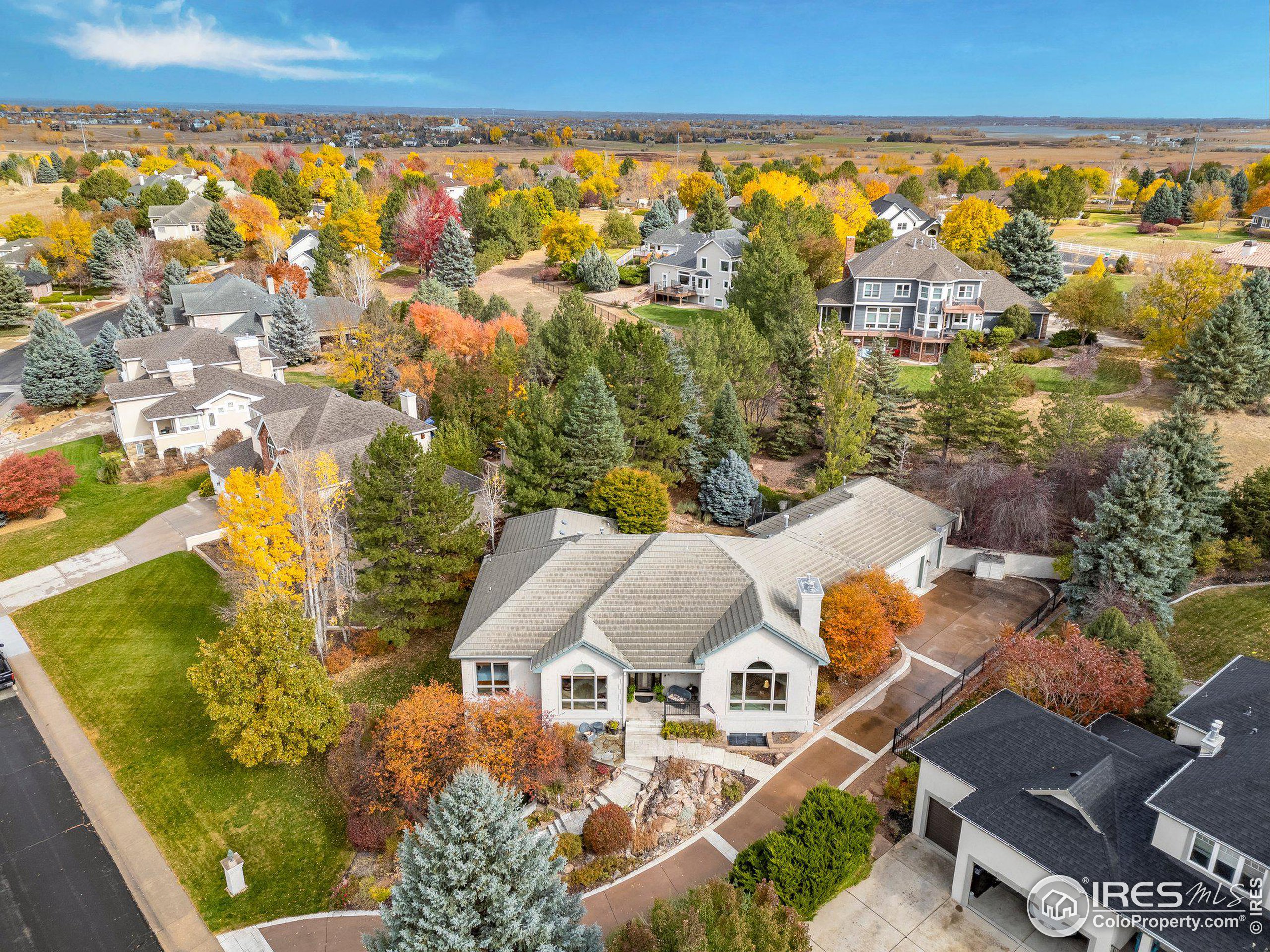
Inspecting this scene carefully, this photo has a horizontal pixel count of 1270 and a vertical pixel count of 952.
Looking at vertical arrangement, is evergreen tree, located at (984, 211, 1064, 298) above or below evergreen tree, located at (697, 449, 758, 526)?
above

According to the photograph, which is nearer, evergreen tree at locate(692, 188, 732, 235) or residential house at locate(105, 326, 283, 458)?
residential house at locate(105, 326, 283, 458)

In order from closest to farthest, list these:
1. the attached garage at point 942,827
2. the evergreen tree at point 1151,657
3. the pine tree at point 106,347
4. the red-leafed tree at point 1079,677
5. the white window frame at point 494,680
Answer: the attached garage at point 942,827
the red-leafed tree at point 1079,677
the evergreen tree at point 1151,657
the white window frame at point 494,680
the pine tree at point 106,347

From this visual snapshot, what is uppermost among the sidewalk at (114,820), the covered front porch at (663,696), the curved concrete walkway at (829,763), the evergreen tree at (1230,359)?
the evergreen tree at (1230,359)

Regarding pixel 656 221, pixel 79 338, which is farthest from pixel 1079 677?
pixel 656 221

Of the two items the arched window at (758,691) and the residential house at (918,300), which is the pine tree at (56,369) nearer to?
the residential house at (918,300)

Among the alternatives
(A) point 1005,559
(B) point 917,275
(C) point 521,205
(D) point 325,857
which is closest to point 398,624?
(D) point 325,857

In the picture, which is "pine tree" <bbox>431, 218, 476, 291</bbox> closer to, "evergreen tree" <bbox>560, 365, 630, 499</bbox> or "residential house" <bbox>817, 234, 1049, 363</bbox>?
"residential house" <bbox>817, 234, 1049, 363</bbox>

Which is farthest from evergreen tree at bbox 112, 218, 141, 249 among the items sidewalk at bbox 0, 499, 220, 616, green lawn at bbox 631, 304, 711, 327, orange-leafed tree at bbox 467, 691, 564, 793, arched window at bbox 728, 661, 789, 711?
arched window at bbox 728, 661, 789, 711

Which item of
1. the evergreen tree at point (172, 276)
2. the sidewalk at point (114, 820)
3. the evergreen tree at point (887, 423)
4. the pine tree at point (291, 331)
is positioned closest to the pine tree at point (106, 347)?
the evergreen tree at point (172, 276)
